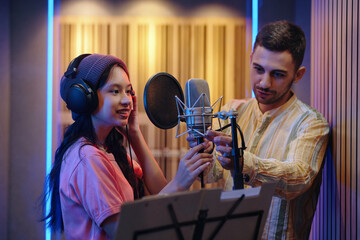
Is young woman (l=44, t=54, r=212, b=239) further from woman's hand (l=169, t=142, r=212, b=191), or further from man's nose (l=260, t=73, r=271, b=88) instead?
man's nose (l=260, t=73, r=271, b=88)

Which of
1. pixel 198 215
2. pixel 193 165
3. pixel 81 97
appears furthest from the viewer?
pixel 81 97

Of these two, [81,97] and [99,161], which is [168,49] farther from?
[99,161]

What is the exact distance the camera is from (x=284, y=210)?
1894 millimetres

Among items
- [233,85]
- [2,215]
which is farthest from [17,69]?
[233,85]

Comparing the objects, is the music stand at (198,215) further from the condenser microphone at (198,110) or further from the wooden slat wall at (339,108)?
the wooden slat wall at (339,108)

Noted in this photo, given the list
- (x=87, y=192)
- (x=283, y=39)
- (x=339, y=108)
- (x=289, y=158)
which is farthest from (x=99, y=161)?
(x=339, y=108)

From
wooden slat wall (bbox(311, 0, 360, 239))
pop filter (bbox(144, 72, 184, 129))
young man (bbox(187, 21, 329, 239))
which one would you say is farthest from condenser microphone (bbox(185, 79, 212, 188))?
Result: wooden slat wall (bbox(311, 0, 360, 239))

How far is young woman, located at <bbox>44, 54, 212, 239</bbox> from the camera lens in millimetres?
1376

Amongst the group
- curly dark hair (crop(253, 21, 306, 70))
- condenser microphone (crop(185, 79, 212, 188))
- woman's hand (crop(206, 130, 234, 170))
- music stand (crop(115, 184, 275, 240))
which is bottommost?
music stand (crop(115, 184, 275, 240))

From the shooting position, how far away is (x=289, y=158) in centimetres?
185

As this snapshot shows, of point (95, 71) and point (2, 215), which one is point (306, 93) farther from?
point (2, 215)

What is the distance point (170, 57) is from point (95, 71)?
1.92 m

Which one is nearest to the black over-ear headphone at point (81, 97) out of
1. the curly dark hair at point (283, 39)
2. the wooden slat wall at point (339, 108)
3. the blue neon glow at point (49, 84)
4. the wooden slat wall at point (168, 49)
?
the curly dark hair at point (283, 39)

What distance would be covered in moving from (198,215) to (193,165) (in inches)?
9.4
